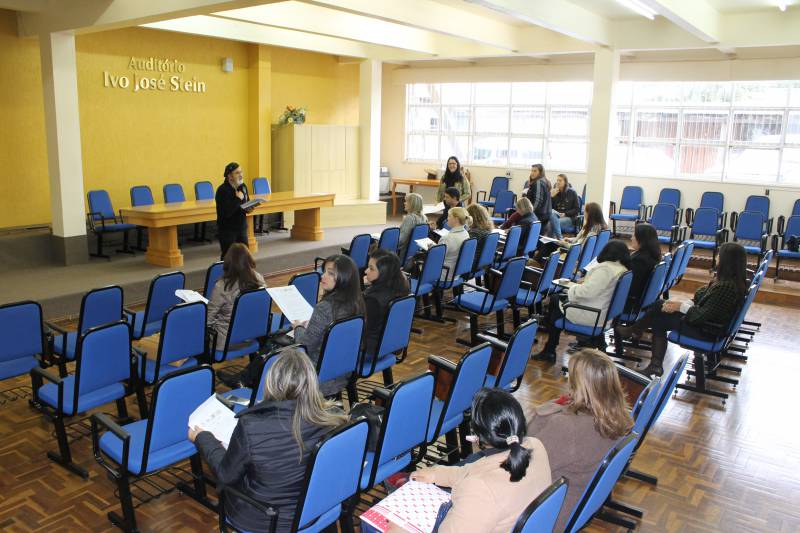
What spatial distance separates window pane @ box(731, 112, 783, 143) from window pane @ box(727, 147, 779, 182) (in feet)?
0.60

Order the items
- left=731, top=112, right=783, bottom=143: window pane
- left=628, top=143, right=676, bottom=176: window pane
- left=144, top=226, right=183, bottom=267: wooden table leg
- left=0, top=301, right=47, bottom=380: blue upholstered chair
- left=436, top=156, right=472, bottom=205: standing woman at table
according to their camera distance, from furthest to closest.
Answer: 1. left=628, top=143, right=676, bottom=176: window pane
2. left=731, top=112, right=783, bottom=143: window pane
3. left=436, top=156, right=472, bottom=205: standing woman at table
4. left=144, top=226, right=183, bottom=267: wooden table leg
5. left=0, top=301, right=47, bottom=380: blue upholstered chair

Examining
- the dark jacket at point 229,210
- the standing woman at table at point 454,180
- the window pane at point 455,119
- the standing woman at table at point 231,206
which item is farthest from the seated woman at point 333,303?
the window pane at point 455,119

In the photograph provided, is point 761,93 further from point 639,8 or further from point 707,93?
point 639,8

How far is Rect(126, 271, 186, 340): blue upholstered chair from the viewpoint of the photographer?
522 centimetres

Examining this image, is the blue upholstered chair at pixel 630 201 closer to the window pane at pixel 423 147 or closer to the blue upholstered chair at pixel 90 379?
the window pane at pixel 423 147

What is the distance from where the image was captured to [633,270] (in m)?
6.06

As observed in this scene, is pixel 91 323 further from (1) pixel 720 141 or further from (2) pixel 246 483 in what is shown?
(1) pixel 720 141

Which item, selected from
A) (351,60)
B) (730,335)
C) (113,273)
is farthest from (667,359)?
(351,60)

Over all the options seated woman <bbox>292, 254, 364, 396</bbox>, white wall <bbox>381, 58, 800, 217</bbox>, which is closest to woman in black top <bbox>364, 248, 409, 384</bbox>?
seated woman <bbox>292, 254, 364, 396</bbox>

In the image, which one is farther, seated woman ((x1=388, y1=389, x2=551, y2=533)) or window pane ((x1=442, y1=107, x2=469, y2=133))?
window pane ((x1=442, y1=107, x2=469, y2=133))

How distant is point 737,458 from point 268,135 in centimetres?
999

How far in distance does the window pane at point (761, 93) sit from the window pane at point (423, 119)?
6171mm

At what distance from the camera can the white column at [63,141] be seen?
820 centimetres

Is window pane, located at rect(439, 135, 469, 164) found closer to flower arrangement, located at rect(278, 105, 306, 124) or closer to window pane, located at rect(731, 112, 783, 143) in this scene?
flower arrangement, located at rect(278, 105, 306, 124)
